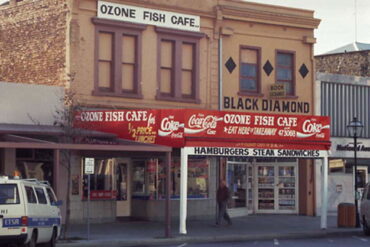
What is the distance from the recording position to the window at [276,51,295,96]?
3556cm

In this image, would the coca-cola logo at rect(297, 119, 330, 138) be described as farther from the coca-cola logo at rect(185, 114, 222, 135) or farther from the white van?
the white van

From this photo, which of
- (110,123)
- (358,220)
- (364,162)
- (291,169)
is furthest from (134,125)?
(364,162)

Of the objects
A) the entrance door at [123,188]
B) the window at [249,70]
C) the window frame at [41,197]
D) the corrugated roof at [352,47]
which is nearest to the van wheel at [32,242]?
the window frame at [41,197]

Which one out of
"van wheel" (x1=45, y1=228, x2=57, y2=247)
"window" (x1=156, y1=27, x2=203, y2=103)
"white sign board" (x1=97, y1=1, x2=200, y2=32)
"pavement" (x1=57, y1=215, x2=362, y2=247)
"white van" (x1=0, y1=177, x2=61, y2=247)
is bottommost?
"pavement" (x1=57, y1=215, x2=362, y2=247)

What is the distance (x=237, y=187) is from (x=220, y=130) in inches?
371

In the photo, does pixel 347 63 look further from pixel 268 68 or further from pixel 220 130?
pixel 220 130

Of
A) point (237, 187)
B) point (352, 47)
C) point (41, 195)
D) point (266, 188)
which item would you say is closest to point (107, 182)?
Result: point (237, 187)

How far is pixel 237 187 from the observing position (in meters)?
36.2

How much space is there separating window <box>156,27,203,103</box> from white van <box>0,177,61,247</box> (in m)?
12.4

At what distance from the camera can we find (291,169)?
37406 millimetres

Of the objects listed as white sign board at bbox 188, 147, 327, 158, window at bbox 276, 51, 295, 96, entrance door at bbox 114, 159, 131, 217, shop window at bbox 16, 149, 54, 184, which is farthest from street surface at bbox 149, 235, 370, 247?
window at bbox 276, 51, 295, 96

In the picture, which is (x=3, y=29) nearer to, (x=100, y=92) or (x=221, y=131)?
(x=100, y=92)

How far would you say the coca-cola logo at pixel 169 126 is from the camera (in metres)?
26.4

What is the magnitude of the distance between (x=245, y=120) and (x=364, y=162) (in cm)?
1359
